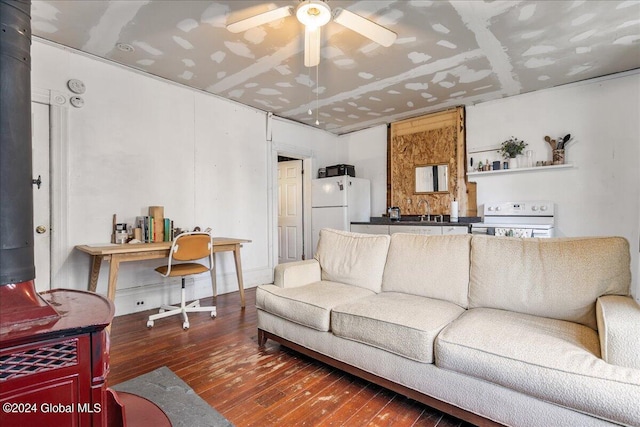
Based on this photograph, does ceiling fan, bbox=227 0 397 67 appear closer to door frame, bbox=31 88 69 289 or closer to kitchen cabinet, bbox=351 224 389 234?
door frame, bbox=31 88 69 289

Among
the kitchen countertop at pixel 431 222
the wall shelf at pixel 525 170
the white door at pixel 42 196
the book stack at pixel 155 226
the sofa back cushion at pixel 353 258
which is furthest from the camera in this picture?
the kitchen countertop at pixel 431 222

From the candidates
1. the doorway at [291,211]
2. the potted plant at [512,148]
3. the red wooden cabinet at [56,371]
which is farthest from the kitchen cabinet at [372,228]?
the red wooden cabinet at [56,371]

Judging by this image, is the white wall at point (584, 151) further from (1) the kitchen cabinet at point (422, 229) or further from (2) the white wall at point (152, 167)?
(2) the white wall at point (152, 167)

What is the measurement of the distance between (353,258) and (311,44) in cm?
178

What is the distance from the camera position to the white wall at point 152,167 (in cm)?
300

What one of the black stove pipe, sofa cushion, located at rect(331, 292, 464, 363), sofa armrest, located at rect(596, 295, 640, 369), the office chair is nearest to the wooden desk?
the office chair

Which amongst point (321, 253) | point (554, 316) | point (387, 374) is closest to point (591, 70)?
point (554, 316)

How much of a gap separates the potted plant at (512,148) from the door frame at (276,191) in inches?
116

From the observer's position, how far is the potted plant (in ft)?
13.3

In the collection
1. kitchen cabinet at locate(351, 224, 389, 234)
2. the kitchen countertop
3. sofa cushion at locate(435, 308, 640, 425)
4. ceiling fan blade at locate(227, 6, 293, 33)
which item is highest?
ceiling fan blade at locate(227, 6, 293, 33)

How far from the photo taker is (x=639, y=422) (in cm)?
111

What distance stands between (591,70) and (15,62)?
472 cm

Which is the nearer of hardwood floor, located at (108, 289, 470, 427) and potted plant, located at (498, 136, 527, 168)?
hardwood floor, located at (108, 289, 470, 427)

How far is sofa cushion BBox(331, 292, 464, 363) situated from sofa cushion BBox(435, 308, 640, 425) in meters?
0.07
